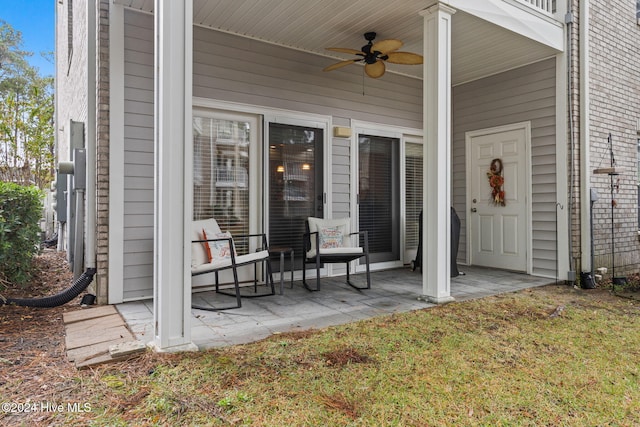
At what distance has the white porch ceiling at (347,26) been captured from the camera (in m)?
3.67

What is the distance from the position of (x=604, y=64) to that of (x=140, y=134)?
560 cm

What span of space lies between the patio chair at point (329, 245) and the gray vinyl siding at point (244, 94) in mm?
453

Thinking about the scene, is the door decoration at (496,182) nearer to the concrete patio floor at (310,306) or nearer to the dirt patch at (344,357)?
the concrete patio floor at (310,306)

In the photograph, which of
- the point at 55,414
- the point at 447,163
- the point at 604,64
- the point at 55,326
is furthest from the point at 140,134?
the point at 604,64

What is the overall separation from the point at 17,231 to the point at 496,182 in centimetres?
559

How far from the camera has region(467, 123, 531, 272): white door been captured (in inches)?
204

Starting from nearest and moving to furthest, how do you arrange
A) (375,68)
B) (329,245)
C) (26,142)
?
1. (375,68)
2. (329,245)
3. (26,142)

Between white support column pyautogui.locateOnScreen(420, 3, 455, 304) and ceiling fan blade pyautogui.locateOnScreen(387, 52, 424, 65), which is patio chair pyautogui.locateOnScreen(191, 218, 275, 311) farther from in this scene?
ceiling fan blade pyautogui.locateOnScreen(387, 52, 424, 65)

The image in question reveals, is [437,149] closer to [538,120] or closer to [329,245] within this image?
[329,245]

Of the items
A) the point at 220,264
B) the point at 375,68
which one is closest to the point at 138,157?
the point at 220,264

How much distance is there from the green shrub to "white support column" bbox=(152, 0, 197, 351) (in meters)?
2.18

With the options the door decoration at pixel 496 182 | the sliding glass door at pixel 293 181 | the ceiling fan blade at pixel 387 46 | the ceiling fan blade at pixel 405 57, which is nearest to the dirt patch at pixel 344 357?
the sliding glass door at pixel 293 181

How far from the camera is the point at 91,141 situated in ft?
12.0

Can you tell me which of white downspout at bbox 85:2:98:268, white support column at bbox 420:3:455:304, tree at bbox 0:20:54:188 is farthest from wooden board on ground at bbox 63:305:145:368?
tree at bbox 0:20:54:188
